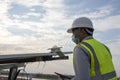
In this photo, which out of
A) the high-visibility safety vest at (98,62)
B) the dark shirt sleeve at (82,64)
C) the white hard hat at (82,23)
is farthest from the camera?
the white hard hat at (82,23)

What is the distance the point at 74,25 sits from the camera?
5.50 meters

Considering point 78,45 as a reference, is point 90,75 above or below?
below

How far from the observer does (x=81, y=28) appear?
548 centimetres

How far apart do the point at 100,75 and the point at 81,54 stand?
43cm

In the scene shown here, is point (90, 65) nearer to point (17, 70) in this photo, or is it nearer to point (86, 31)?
point (86, 31)

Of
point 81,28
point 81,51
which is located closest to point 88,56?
point 81,51

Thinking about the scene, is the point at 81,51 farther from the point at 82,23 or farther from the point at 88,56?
the point at 82,23

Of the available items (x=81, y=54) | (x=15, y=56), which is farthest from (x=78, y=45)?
(x=15, y=56)

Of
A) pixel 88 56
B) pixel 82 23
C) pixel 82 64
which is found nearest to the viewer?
pixel 82 64

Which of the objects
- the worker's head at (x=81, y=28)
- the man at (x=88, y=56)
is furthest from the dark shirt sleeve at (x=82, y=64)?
the worker's head at (x=81, y=28)

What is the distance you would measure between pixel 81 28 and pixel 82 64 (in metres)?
0.67

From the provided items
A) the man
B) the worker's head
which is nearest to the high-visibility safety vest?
the man

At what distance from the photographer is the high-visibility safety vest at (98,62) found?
521cm

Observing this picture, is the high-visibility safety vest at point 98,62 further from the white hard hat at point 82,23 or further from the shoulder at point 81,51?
the white hard hat at point 82,23
